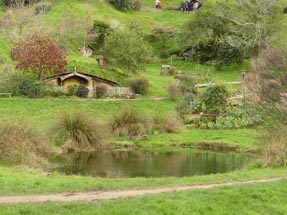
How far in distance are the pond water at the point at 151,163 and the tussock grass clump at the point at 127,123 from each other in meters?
3.67

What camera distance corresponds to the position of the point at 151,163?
1217 inches

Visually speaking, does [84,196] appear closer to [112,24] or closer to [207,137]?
[207,137]

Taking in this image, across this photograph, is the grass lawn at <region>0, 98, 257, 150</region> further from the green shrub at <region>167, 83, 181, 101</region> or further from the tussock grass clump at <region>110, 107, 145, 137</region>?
the green shrub at <region>167, 83, 181, 101</region>

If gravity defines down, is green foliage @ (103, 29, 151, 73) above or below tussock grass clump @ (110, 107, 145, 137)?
above

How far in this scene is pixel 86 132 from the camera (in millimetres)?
34250

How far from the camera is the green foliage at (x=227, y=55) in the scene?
72438 mm

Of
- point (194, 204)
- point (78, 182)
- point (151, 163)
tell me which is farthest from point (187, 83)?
point (194, 204)

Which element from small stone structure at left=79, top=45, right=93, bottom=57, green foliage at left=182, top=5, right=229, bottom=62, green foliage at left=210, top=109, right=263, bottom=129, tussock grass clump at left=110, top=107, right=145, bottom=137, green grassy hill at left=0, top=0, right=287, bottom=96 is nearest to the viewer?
tussock grass clump at left=110, top=107, right=145, bottom=137

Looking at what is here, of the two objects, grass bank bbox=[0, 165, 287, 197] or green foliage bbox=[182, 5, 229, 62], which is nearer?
grass bank bbox=[0, 165, 287, 197]

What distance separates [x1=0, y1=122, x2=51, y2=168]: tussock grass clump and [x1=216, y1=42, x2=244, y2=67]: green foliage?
48.2 metres

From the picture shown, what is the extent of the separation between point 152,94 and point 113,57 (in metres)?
9.10

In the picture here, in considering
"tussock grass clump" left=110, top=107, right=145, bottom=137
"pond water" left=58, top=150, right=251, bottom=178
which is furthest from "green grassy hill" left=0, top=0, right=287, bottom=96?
"pond water" left=58, top=150, right=251, bottom=178

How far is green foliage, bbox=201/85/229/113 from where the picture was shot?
147 feet

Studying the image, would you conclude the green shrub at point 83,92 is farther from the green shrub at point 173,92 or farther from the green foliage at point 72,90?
the green shrub at point 173,92
